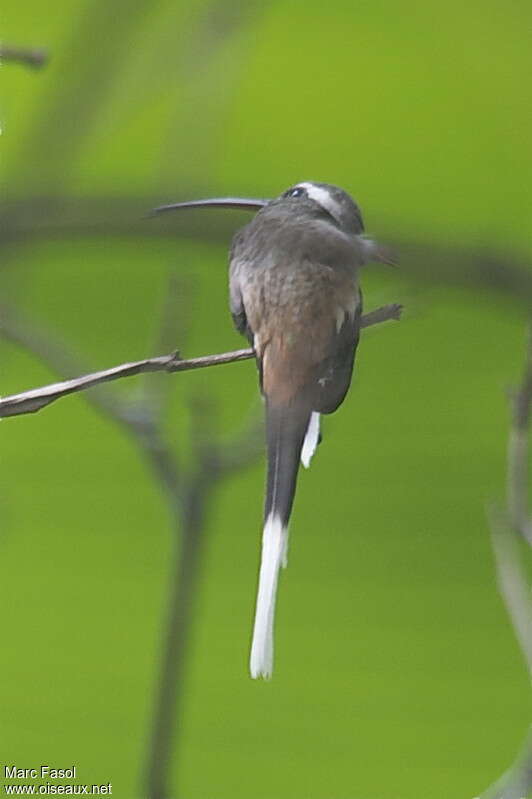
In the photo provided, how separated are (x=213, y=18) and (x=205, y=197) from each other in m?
0.22

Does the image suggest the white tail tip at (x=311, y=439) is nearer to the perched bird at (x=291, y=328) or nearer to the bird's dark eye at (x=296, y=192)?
the perched bird at (x=291, y=328)

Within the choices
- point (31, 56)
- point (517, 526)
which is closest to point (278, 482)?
point (517, 526)

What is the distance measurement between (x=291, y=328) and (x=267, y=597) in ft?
0.50

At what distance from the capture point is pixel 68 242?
26 cm

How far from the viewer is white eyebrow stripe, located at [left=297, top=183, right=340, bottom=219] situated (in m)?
0.64

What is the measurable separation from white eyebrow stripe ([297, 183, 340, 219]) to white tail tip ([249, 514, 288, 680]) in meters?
0.17

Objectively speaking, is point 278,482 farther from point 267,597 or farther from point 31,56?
point 31,56

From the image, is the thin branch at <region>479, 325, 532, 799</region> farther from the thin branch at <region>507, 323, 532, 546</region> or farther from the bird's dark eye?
the bird's dark eye

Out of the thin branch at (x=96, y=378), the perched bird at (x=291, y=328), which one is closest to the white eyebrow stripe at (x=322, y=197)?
the perched bird at (x=291, y=328)

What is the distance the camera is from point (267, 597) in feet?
1.92

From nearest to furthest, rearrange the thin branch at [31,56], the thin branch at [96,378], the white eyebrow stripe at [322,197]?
the thin branch at [31,56], the thin branch at [96,378], the white eyebrow stripe at [322,197]

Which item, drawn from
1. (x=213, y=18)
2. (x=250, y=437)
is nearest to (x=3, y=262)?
(x=213, y=18)

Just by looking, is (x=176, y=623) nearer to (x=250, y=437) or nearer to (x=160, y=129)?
(x=250, y=437)

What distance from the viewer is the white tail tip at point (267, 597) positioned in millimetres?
549
